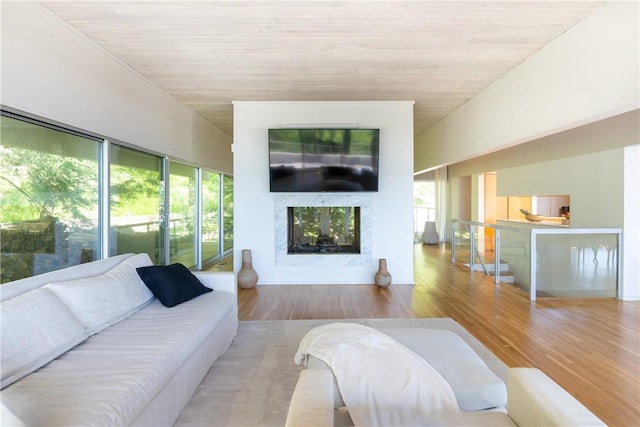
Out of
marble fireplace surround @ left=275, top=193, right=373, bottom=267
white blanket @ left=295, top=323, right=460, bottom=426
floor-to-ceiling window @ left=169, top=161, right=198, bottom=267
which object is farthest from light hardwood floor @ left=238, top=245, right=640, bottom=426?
floor-to-ceiling window @ left=169, top=161, right=198, bottom=267

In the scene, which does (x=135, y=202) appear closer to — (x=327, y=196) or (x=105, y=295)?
(x=105, y=295)

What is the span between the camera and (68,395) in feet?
4.56

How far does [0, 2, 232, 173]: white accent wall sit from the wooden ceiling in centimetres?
16

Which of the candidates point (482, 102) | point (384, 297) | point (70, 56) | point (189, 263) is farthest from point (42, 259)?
point (482, 102)

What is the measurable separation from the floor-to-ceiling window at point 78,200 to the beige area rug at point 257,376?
1.81 m

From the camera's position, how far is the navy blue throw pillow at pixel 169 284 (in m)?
2.56

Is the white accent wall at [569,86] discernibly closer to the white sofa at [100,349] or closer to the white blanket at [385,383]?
the white blanket at [385,383]

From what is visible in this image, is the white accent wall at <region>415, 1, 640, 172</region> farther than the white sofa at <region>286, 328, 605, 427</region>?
Yes

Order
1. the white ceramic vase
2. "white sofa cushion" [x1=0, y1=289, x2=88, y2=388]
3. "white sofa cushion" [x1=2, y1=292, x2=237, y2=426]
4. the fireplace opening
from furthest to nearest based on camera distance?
the fireplace opening, the white ceramic vase, "white sofa cushion" [x1=0, y1=289, x2=88, y2=388], "white sofa cushion" [x1=2, y1=292, x2=237, y2=426]

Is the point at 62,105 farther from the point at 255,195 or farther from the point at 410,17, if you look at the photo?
the point at 410,17

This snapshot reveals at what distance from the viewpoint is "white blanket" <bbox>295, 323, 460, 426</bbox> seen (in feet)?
4.42

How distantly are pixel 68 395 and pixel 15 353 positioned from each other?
40 cm

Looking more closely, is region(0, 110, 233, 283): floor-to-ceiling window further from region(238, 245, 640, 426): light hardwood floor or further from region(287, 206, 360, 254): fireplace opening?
region(287, 206, 360, 254): fireplace opening

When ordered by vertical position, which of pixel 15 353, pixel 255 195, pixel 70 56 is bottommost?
A: pixel 15 353
